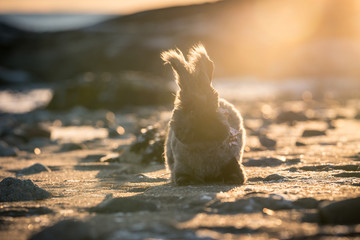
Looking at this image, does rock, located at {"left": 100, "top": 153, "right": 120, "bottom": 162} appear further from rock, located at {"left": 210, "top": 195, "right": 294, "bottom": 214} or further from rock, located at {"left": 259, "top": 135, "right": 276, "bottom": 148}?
rock, located at {"left": 210, "top": 195, "right": 294, "bottom": 214}

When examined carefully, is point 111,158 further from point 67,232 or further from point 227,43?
point 227,43

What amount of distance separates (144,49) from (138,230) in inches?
2810

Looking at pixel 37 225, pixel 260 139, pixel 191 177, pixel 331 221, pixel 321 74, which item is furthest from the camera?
pixel 321 74

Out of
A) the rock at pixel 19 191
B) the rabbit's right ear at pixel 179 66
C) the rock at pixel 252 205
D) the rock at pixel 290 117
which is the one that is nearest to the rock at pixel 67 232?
the rock at pixel 252 205

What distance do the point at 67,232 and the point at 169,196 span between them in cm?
164

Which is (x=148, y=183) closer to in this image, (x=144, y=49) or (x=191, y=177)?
(x=191, y=177)

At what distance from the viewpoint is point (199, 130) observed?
551cm

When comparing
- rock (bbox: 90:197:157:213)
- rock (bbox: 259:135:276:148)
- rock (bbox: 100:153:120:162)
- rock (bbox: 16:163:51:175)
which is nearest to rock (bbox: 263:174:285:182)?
rock (bbox: 90:197:157:213)

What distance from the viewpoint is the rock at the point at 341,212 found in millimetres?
3760

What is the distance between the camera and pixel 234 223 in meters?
3.88

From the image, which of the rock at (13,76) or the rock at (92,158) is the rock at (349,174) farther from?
the rock at (13,76)

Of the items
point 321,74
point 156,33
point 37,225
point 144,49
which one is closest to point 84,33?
point 156,33

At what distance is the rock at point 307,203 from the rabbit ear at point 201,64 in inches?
82.5

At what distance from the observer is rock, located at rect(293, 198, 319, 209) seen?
433 cm
